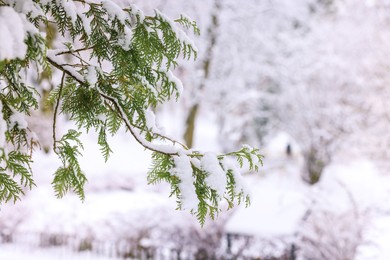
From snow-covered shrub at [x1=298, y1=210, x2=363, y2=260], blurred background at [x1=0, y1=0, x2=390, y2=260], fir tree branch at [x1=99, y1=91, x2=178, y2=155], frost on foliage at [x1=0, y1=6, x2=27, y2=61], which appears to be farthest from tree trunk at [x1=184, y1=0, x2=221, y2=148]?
frost on foliage at [x1=0, y1=6, x2=27, y2=61]

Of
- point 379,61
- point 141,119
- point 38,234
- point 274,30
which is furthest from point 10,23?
point 274,30

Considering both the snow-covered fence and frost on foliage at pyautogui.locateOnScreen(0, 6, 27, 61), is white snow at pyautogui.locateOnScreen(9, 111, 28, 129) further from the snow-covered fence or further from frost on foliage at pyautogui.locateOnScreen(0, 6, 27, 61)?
the snow-covered fence

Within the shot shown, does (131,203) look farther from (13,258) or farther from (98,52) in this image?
(98,52)

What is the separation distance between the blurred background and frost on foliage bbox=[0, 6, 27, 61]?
170 inches

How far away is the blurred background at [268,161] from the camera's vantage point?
742 cm

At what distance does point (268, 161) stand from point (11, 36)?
64.0 ft

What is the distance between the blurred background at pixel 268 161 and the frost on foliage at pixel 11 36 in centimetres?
431

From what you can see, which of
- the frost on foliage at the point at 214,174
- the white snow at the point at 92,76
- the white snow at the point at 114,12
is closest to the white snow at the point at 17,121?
the white snow at the point at 92,76

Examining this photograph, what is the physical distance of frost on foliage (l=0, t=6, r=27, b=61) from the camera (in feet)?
5.05

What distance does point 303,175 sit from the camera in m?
15.1

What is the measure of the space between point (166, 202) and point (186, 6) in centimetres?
765

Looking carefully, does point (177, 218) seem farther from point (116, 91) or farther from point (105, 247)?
point (116, 91)

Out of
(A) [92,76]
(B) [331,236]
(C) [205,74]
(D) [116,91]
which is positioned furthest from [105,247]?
(C) [205,74]

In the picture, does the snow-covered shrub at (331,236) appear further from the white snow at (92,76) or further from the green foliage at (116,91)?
the white snow at (92,76)
